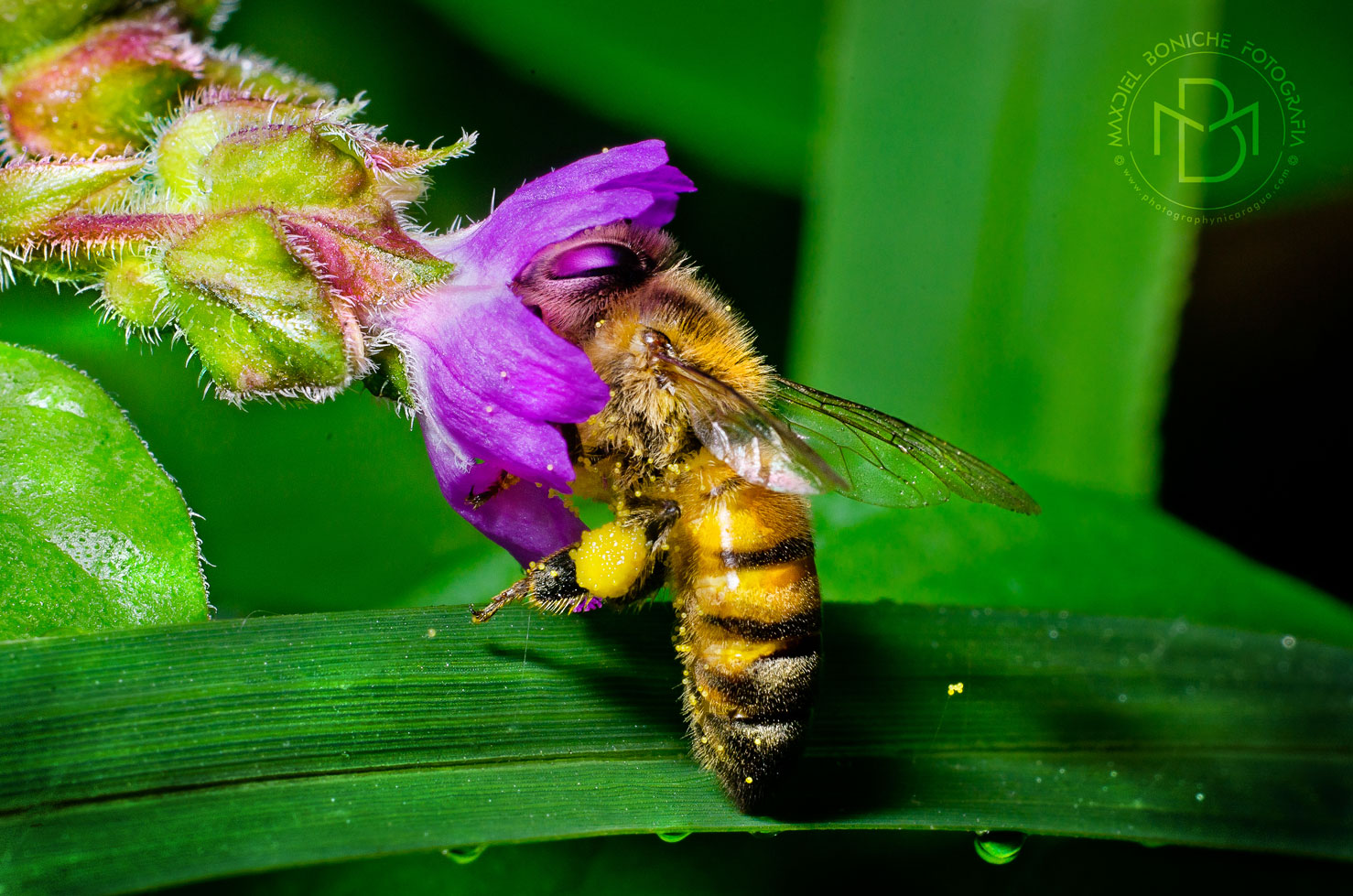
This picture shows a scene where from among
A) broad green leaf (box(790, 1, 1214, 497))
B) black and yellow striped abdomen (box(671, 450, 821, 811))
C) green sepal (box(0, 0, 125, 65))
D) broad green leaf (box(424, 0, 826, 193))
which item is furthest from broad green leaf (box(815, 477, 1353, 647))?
green sepal (box(0, 0, 125, 65))

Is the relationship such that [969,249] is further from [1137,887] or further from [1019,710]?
[1137,887]

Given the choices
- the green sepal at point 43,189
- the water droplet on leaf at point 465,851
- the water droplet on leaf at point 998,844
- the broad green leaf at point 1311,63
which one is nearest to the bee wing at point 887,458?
the water droplet on leaf at point 998,844

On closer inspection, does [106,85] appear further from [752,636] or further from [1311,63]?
[1311,63]

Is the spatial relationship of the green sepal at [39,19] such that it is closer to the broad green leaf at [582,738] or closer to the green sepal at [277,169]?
the green sepal at [277,169]

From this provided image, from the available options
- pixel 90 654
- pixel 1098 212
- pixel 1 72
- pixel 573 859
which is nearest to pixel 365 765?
pixel 90 654

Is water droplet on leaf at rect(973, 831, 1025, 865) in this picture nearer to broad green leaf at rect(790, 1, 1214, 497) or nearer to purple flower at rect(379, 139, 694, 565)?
purple flower at rect(379, 139, 694, 565)
